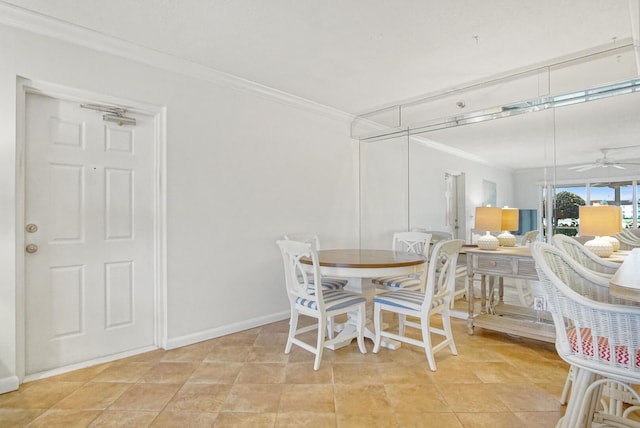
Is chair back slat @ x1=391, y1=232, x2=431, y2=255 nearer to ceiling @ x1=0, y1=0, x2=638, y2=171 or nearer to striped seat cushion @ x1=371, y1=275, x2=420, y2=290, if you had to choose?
striped seat cushion @ x1=371, y1=275, x2=420, y2=290

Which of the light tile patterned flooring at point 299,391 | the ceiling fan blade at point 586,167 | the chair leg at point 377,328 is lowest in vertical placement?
the light tile patterned flooring at point 299,391

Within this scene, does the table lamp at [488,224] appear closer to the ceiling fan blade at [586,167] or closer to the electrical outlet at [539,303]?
the electrical outlet at [539,303]

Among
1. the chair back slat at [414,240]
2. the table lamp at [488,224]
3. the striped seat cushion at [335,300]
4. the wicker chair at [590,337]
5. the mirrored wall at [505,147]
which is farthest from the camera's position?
the chair back slat at [414,240]

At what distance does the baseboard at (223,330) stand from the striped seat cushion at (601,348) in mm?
2648

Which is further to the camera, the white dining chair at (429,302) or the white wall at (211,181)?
the white dining chair at (429,302)

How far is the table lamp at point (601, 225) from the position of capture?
2488 millimetres

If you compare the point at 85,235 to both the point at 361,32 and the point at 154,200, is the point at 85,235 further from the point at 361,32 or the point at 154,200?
the point at 361,32

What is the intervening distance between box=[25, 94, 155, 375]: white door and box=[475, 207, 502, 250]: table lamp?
9.81 feet

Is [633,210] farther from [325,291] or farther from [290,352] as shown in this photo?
[290,352]

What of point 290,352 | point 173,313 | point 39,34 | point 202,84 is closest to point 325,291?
point 290,352

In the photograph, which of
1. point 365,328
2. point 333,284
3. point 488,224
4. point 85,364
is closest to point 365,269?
point 333,284

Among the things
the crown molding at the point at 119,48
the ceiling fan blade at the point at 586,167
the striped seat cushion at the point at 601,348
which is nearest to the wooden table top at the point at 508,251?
the ceiling fan blade at the point at 586,167

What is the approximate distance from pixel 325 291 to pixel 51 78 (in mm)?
2515

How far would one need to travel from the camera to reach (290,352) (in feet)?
9.09
